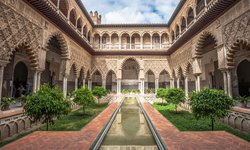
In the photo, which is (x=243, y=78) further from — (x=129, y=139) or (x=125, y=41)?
(x=125, y=41)

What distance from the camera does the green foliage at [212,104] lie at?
17.0 feet

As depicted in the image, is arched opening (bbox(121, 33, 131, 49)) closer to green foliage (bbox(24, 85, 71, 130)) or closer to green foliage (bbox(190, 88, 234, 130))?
green foliage (bbox(190, 88, 234, 130))

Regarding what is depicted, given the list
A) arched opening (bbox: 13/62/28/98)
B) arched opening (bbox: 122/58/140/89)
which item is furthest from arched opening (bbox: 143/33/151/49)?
arched opening (bbox: 13/62/28/98)

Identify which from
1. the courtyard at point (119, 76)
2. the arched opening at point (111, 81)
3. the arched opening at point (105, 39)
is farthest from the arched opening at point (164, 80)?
the arched opening at point (105, 39)

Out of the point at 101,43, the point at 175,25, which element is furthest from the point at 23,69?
the point at 175,25

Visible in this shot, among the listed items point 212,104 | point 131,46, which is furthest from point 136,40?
point 212,104

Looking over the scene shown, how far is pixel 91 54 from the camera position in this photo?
800 inches

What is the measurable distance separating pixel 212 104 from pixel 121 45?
1808 cm

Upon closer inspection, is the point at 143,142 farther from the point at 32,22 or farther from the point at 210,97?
the point at 32,22

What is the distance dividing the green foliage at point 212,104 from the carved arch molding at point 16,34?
8.79 metres

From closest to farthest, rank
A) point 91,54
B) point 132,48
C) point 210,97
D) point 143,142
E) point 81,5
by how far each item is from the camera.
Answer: point 143,142, point 210,97, point 81,5, point 91,54, point 132,48

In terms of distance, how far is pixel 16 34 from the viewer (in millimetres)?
7312

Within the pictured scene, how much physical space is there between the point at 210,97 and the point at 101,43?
17900 millimetres

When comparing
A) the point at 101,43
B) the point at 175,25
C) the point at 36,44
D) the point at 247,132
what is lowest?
the point at 247,132
